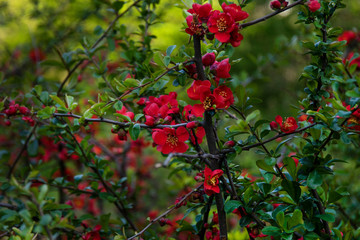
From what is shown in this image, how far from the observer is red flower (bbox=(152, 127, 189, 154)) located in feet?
2.42

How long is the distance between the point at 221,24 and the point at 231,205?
0.39 m

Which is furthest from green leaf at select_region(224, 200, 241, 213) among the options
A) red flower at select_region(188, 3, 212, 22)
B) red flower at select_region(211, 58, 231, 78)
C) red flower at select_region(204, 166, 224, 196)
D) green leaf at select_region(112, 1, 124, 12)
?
green leaf at select_region(112, 1, 124, 12)

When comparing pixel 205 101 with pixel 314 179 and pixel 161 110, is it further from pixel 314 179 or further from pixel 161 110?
pixel 314 179

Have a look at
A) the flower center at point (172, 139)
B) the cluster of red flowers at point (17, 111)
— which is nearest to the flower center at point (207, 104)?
the flower center at point (172, 139)

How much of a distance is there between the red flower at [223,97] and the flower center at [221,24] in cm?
13

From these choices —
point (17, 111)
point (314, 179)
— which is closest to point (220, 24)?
point (314, 179)

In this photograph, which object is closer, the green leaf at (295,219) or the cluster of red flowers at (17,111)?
the green leaf at (295,219)

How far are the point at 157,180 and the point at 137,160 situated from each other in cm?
34

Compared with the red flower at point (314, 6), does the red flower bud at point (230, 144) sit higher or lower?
lower

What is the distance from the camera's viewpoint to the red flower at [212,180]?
2.31 ft

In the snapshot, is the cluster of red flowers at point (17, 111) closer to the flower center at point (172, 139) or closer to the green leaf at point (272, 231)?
the flower center at point (172, 139)

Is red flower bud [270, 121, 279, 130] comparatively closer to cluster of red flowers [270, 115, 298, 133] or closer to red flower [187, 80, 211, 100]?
cluster of red flowers [270, 115, 298, 133]

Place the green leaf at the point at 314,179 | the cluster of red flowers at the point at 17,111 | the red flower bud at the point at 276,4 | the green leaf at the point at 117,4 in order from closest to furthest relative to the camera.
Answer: the green leaf at the point at 314,179, the red flower bud at the point at 276,4, the cluster of red flowers at the point at 17,111, the green leaf at the point at 117,4

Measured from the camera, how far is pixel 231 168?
2.68 feet
